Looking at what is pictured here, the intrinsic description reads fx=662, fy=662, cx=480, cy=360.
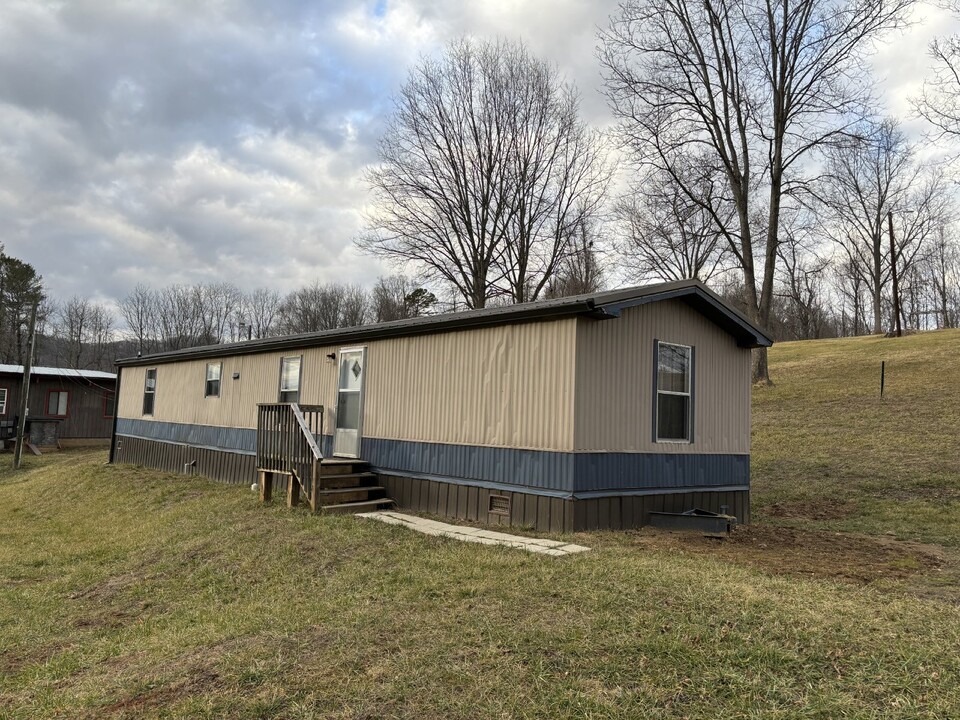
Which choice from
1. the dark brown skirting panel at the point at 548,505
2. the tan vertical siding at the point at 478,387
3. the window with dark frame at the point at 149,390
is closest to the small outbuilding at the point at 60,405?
the window with dark frame at the point at 149,390

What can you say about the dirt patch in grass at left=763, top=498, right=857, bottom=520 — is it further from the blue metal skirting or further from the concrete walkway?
the concrete walkway

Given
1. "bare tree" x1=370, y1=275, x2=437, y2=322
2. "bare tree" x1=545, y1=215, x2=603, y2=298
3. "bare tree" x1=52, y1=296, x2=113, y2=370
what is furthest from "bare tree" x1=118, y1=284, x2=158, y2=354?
"bare tree" x1=545, y1=215, x2=603, y2=298

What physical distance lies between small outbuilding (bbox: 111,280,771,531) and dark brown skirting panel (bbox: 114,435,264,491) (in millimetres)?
2031

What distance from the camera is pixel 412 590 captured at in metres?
5.19

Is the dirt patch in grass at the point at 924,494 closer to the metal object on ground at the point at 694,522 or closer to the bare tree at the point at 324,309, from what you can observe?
the metal object on ground at the point at 694,522

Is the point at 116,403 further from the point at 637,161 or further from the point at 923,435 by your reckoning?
the point at 923,435

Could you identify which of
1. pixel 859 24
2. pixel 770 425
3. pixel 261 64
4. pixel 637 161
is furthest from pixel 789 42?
pixel 261 64

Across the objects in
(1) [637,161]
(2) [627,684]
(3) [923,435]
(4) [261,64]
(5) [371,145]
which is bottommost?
(2) [627,684]

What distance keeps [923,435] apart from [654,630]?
14.0 m

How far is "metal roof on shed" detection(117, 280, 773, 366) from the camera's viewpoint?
24.3 feet

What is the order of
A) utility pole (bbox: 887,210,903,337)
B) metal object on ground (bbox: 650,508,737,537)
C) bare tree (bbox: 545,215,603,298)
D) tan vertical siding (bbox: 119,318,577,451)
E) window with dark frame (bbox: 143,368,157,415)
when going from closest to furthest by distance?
1. tan vertical siding (bbox: 119,318,577,451)
2. metal object on ground (bbox: 650,508,737,537)
3. window with dark frame (bbox: 143,368,157,415)
4. bare tree (bbox: 545,215,603,298)
5. utility pole (bbox: 887,210,903,337)

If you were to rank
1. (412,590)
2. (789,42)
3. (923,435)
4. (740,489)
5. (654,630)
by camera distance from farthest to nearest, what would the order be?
(789,42) → (923,435) → (740,489) → (412,590) → (654,630)

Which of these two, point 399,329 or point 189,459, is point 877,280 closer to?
point 399,329

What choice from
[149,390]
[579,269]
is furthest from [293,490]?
[579,269]
